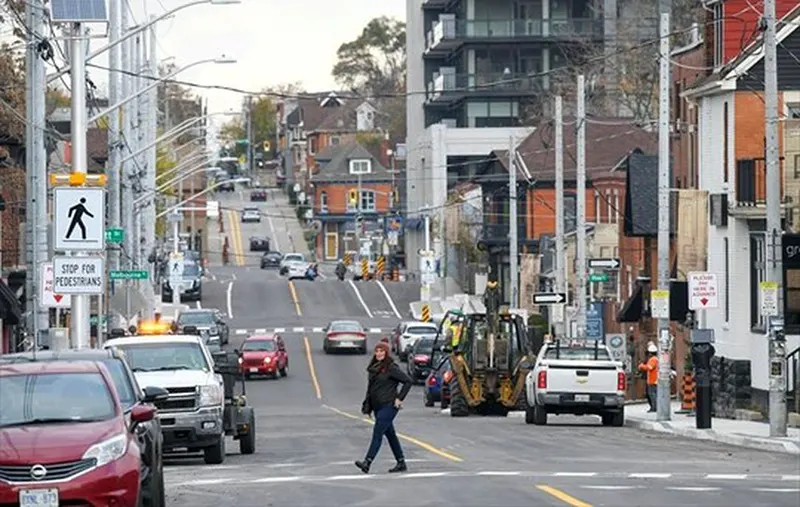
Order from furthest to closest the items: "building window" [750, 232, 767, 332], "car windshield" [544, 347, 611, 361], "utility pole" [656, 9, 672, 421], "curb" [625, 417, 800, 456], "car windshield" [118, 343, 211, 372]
Answer: "building window" [750, 232, 767, 332] → "car windshield" [544, 347, 611, 361] → "utility pole" [656, 9, 672, 421] → "curb" [625, 417, 800, 456] → "car windshield" [118, 343, 211, 372]

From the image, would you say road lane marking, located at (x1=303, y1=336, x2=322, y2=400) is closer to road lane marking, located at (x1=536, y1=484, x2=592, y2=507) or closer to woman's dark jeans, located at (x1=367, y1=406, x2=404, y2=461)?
woman's dark jeans, located at (x1=367, y1=406, x2=404, y2=461)

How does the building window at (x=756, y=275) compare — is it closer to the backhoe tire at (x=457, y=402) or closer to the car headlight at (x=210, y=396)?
the backhoe tire at (x=457, y=402)

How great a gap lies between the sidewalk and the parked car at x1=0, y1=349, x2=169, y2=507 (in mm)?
13732

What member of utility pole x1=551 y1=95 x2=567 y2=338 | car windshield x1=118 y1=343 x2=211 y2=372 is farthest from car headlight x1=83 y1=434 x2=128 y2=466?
utility pole x1=551 y1=95 x2=567 y2=338

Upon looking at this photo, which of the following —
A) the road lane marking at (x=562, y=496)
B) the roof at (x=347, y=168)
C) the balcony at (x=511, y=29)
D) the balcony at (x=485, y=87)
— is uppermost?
the balcony at (x=511, y=29)

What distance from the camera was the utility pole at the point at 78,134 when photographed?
107 feet

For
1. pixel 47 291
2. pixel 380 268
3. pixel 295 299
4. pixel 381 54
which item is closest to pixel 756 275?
pixel 47 291

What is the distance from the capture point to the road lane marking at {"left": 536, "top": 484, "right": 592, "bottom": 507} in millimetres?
19141

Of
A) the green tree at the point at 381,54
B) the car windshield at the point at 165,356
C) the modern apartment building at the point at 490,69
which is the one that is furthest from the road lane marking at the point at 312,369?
the green tree at the point at 381,54

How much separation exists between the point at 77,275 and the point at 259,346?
41.4 metres

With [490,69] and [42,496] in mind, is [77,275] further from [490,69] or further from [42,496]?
[490,69]

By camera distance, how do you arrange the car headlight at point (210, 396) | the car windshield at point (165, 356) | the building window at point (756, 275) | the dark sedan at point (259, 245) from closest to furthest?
the car headlight at point (210, 396) < the car windshield at point (165, 356) < the building window at point (756, 275) < the dark sedan at point (259, 245)

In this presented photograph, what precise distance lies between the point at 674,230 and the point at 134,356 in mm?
31537

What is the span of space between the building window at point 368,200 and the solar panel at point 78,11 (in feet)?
421
